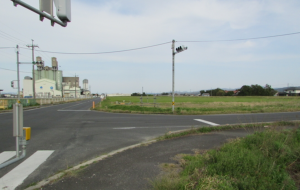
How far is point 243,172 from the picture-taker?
3199mm

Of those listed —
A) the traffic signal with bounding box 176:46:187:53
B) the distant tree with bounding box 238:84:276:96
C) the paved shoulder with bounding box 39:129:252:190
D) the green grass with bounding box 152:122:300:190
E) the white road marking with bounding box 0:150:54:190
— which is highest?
the traffic signal with bounding box 176:46:187:53

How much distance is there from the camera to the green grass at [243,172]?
2.80m

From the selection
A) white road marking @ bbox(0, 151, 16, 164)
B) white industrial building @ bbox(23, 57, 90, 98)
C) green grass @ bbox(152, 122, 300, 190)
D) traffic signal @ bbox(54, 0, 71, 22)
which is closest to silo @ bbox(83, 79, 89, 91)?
white industrial building @ bbox(23, 57, 90, 98)

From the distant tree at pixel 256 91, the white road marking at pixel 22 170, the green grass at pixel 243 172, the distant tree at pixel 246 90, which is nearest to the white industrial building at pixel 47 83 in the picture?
the white road marking at pixel 22 170

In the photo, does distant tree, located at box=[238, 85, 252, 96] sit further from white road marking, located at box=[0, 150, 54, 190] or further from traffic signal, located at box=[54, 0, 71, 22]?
traffic signal, located at box=[54, 0, 71, 22]

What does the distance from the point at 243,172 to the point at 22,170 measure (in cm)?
462

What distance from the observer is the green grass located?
9.20 ft

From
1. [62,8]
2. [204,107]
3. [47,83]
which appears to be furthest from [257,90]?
[62,8]

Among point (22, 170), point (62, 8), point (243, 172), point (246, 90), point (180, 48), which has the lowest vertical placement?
point (22, 170)

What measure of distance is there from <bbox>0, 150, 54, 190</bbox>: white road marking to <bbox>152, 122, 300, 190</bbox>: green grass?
275 centimetres

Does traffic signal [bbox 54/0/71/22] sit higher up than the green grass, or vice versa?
traffic signal [bbox 54/0/71/22]

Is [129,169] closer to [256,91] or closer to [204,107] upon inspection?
[204,107]

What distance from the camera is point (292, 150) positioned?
4215mm

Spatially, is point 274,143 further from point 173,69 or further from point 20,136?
point 173,69
